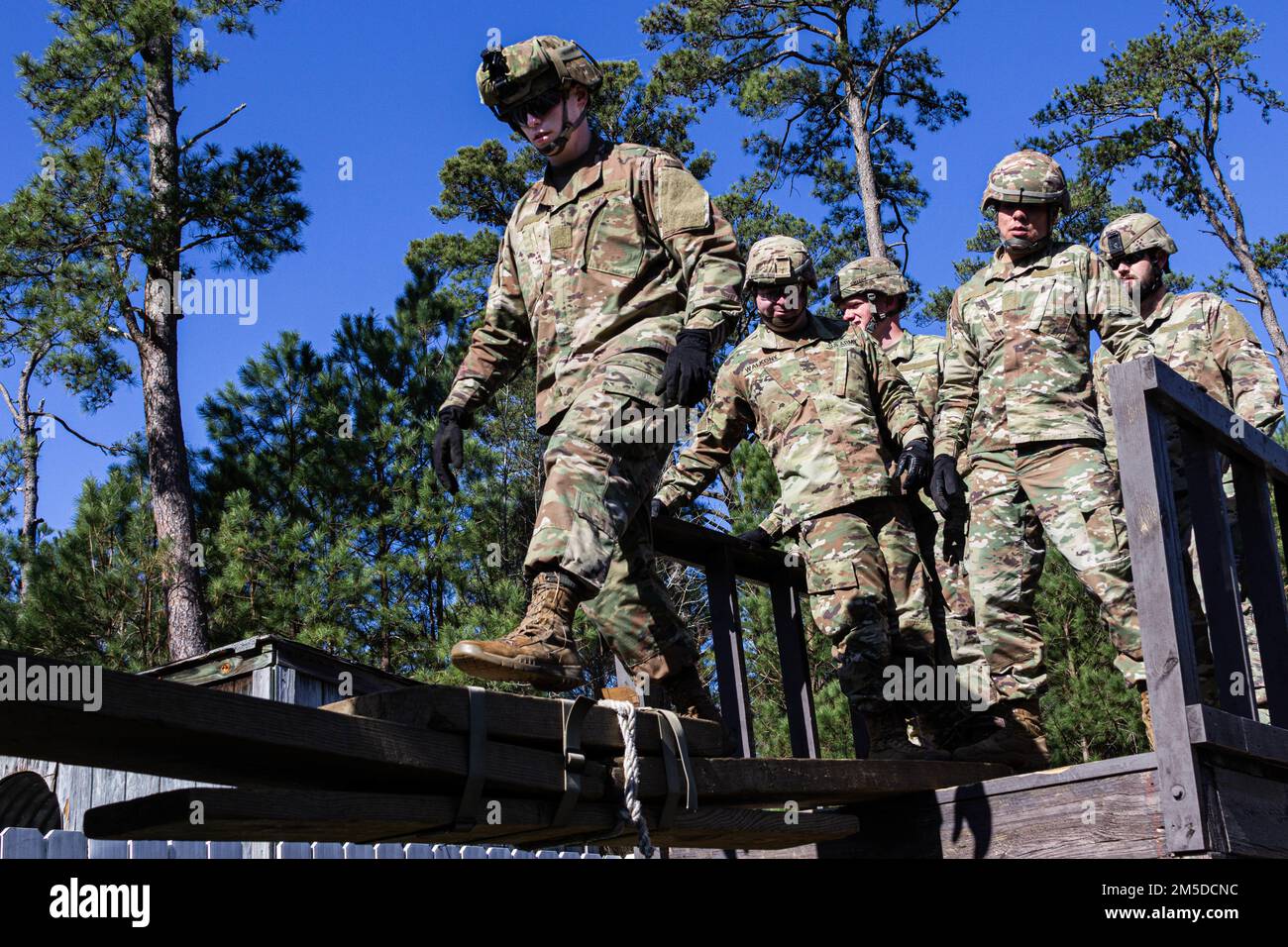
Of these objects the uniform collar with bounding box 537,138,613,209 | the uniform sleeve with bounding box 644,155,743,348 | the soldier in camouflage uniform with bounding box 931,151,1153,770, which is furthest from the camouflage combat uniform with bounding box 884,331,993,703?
the uniform collar with bounding box 537,138,613,209

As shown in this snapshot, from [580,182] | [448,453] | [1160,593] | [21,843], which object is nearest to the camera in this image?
[1160,593]

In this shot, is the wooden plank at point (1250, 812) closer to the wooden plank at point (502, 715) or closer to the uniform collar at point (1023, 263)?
the wooden plank at point (502, 715)

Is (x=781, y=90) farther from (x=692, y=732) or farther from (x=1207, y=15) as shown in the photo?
(x=692, y=732)

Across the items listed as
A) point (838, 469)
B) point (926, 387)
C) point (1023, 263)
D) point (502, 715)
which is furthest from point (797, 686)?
point (502, 715)

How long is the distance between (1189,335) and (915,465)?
2.20 meters

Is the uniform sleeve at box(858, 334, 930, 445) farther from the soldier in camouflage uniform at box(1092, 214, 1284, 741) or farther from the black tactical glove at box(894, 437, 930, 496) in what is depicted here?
the soldier in camouflage uniform at box(1092, 214, 1284, 741)

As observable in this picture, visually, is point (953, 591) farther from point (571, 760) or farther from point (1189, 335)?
point (571, 760)

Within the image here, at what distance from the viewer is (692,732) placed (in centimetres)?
373

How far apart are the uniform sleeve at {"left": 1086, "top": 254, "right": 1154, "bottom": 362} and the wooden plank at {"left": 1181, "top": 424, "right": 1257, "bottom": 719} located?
1.30 metres

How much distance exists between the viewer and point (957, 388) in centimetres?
596

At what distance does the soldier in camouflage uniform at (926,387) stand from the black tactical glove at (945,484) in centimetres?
40

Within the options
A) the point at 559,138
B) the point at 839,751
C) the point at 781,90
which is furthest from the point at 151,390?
the point at 559,138

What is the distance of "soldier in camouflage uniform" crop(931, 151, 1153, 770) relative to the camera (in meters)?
5.36

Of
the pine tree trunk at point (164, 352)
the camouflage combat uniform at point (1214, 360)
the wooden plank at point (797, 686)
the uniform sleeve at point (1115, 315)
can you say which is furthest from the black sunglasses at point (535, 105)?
the pine tree trunk at point (164, 352)
